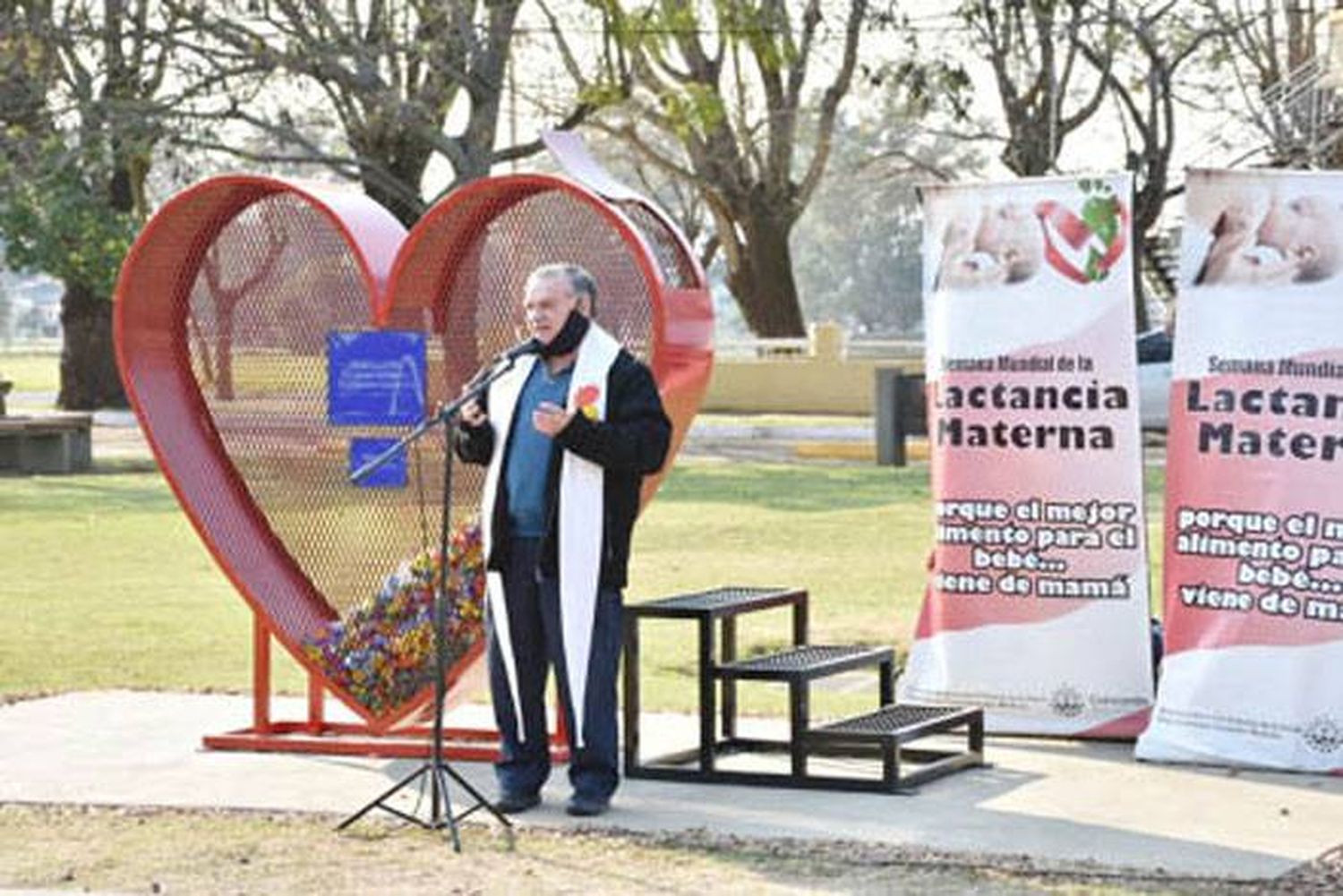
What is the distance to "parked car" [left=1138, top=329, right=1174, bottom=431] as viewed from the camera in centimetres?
3466

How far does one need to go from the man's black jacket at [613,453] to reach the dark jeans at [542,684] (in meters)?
0.07

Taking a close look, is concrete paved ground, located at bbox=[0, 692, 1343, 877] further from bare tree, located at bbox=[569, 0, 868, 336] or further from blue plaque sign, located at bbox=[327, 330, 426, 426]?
→ bare tree, located at bbox=[569, 0, 868, 336]

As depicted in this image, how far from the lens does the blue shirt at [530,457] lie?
10422mm

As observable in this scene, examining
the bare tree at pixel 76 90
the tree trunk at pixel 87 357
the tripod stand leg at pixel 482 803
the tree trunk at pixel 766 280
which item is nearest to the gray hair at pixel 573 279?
the tripod stand leg at pixel 482 803

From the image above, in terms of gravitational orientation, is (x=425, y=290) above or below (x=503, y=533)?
above

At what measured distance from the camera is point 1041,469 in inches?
478

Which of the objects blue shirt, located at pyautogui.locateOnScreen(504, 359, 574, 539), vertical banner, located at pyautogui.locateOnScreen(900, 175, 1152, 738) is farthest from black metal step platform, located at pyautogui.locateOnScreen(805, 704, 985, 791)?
blue shirt, located at pyautogui.locateOnScreen(504, 359, 574, 539)

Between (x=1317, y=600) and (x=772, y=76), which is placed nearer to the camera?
(x=1317, y=600)

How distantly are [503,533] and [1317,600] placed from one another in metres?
3.02

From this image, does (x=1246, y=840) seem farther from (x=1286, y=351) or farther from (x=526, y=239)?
(x=526, y=239)

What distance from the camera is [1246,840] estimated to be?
32.0 feet

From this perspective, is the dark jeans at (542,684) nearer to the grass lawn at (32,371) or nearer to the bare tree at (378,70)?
the bare tree at (378,70)

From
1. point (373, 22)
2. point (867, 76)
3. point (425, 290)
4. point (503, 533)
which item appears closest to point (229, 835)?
point (503, 533)

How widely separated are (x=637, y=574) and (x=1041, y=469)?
804cm
